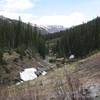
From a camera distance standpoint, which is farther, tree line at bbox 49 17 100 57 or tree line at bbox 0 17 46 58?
tree line at bbox 0 17 46 58

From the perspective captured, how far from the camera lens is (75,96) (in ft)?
21.6

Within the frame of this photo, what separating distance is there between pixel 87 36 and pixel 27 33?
1936 centimetres

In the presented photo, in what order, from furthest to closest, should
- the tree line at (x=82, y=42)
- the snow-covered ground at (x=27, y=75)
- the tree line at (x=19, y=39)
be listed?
the tree line at (x=19, y=39), the tree line at (x=82, y=42), the snow-covered ground at (x=27, y=75)

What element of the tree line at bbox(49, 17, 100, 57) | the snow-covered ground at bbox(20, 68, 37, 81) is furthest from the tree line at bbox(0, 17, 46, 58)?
the snow-covered ground at bbox(20, 68, 37, 81)

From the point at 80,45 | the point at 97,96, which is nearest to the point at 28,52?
the point at 80,45

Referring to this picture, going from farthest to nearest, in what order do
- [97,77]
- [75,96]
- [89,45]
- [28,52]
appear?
1. [89,45]
2. [28,52]
3. [97,77]
4. [75,96]

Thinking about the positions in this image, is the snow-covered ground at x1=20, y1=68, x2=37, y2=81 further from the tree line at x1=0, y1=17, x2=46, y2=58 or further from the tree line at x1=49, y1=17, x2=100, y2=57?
the tree line at x1=0, y1=17, x2=46, y2=58

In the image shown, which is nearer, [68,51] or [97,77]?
[97,77]

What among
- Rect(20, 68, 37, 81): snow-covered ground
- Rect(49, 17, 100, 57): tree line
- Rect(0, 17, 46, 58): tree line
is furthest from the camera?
Rect(0, 17, 46, 58): tree line

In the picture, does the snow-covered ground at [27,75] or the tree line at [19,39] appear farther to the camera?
the tree line at [19,39]

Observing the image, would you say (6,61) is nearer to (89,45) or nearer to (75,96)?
(89,45)

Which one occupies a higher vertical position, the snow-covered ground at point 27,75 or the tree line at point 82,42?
the tree line at point 82,42

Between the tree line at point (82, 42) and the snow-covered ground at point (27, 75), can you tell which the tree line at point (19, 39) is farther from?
the snow-covered ground at point (27, 75)

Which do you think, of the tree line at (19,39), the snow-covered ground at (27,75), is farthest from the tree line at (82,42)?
the snow-covered ground at (27,75)
